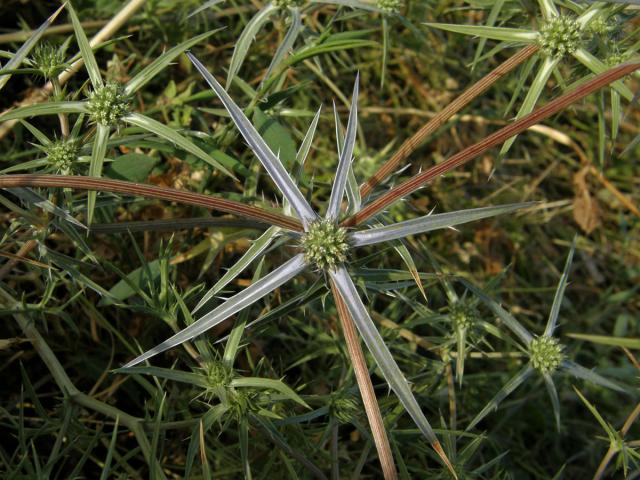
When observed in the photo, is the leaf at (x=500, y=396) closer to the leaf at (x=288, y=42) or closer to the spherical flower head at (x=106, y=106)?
the leaf at (x=288, y=42)

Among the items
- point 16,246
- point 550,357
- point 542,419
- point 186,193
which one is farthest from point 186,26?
point 542,419

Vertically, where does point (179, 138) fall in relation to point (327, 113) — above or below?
below

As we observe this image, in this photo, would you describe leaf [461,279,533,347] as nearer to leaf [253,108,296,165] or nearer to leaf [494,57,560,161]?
leaf [494,57,560,161]

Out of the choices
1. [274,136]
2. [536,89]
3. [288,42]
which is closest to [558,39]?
[536,89]

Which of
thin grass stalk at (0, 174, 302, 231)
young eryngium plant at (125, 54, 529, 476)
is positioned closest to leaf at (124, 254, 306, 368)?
young eryngium plant at (125, 54, 529, 476)

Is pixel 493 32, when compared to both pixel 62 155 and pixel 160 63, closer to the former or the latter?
pixel 160 63

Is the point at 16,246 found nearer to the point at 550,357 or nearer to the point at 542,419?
the point at 550,357

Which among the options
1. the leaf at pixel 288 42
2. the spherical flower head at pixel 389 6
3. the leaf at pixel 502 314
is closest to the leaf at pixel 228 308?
the leaf at pixel 288 42
